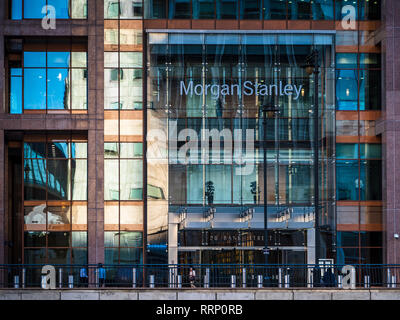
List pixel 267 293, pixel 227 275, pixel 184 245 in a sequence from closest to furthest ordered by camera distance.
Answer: pixel 267 293
pixel 227 275
pixel 184 245

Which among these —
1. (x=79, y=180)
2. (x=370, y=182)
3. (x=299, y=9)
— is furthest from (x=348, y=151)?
(x=79, y=180)

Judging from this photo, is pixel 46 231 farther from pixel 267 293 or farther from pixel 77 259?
pixel 267 293

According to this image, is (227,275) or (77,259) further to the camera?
(77,259)

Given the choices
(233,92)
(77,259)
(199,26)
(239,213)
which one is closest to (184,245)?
(239,213)

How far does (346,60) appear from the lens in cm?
4041

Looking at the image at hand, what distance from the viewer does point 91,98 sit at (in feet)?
130

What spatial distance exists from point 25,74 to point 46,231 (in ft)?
→ 30.0

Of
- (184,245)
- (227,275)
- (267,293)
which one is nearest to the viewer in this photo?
(267,293)

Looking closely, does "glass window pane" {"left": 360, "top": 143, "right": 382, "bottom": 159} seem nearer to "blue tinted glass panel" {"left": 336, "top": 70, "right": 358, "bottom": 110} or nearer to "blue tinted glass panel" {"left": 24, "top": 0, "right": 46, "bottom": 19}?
"blue tinted glass panel" {"left": 336, "top": 70, "right": 358, "bottom": 110}

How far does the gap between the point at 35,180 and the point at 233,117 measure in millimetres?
11927

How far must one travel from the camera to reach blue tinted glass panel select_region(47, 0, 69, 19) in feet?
130

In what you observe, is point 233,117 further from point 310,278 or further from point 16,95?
point 16,95

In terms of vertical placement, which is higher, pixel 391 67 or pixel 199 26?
pixel 199 26

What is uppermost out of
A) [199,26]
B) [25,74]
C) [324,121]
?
[199,26]
